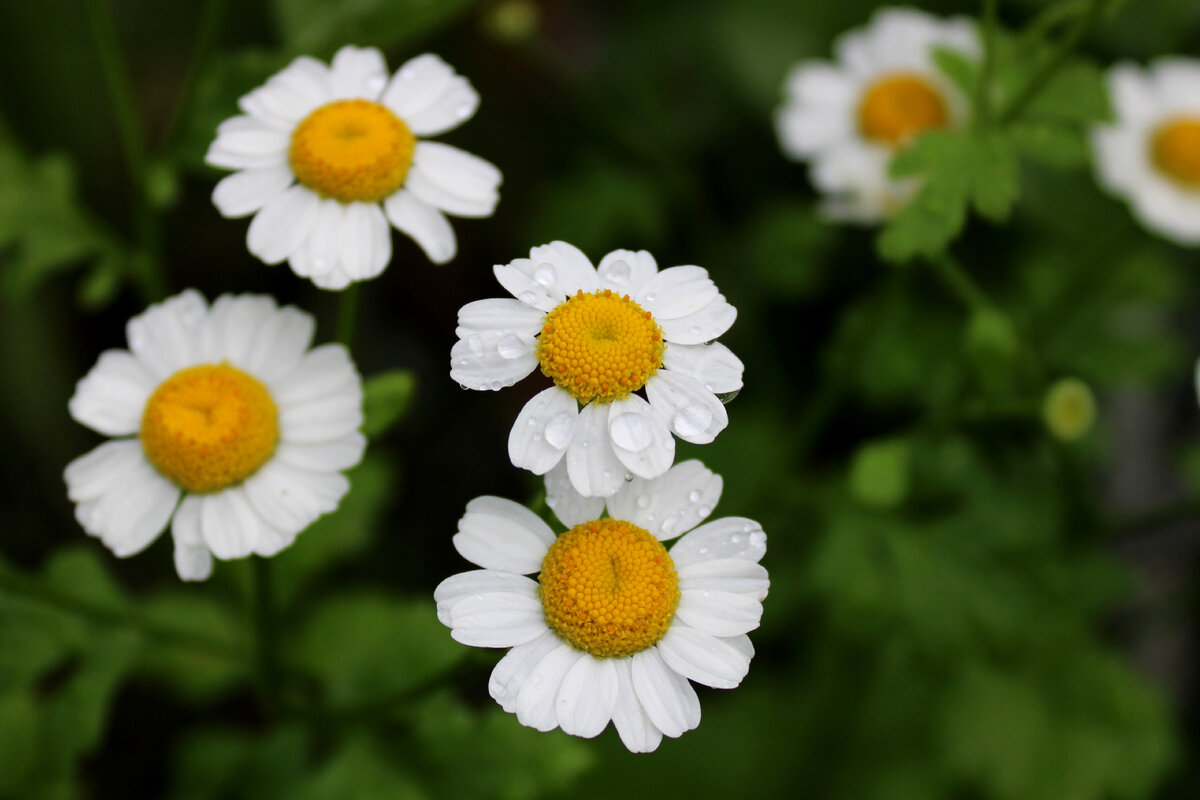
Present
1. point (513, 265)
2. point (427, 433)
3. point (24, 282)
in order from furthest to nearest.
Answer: point (427, 433) < point (24, 282) < point (513, 265)

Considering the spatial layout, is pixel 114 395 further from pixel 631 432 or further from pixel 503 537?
pixel 631 432

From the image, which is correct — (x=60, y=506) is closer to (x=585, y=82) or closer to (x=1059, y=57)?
(x=585, y=82)

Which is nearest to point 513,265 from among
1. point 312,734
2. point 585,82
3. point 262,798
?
point 262,798

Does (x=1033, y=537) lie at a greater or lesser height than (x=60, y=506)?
greater

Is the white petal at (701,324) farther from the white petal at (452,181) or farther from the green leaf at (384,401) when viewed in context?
the green leaf at (384,401)

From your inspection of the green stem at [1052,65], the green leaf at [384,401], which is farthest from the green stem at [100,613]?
the green stem at [1052,65]

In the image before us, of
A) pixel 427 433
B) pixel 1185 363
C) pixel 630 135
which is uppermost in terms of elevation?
pixel 1185 363
